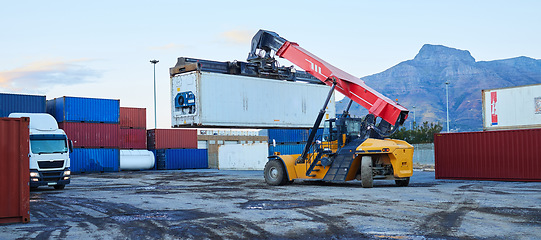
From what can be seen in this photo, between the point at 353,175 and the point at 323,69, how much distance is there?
4061 mm

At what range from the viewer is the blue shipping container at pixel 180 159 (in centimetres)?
4722

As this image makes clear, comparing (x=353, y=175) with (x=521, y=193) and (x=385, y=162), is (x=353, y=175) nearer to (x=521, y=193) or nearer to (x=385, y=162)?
(x=385, y=162)

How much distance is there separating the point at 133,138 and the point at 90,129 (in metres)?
7.09

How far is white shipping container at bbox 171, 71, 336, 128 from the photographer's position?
24969 mm

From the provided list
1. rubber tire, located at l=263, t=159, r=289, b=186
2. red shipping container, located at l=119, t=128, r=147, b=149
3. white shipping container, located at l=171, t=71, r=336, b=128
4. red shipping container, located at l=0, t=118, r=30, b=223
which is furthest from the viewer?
red shipping container, located at l=119, t=128, r=147, b=149

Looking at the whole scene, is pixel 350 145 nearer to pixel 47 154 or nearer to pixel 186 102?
pixel 186 102

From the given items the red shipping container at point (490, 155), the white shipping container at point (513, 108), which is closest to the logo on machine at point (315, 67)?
the red shipping container at point (490, 155)

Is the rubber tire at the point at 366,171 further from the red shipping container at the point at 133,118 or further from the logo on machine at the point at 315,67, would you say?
the red shipping container at the point at 133,118

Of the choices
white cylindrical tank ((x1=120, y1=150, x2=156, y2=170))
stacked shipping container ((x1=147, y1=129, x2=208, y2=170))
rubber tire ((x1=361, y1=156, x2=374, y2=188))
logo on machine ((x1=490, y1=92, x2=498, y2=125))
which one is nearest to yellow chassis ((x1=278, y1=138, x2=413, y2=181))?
rubber tire ((x1=361, y1=156, x2=374, y2=188))

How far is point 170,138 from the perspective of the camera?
159 ft

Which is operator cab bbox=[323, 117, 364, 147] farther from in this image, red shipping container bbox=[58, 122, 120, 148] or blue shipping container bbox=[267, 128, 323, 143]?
red shipping container bbox=[58, 122, 120, 148]

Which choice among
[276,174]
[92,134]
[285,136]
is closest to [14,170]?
[276,174]

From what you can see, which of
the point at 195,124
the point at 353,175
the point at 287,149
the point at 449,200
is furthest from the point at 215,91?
the point at 287,149

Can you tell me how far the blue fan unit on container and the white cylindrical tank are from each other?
19910 millimetres
